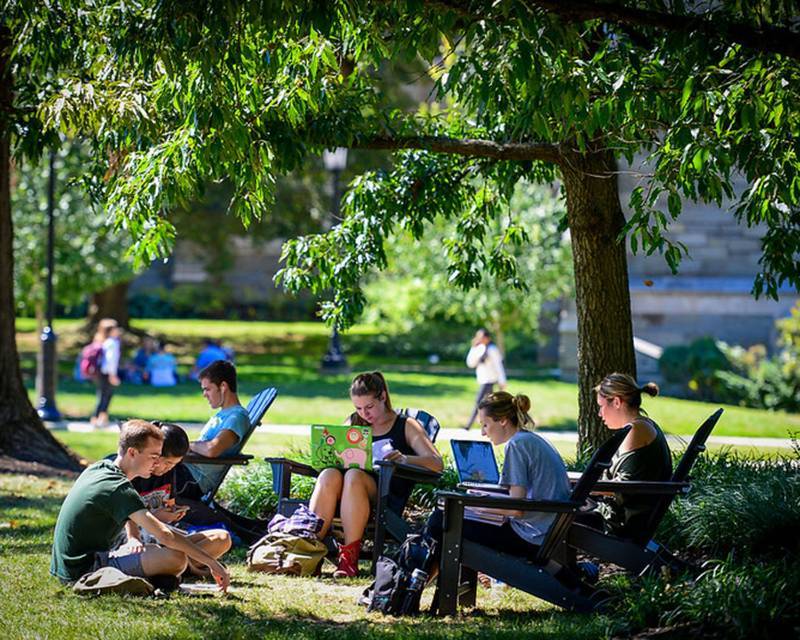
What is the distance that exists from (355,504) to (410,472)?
468mm

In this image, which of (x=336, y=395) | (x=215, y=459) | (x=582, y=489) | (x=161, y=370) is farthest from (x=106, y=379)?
(x=582, y=489)

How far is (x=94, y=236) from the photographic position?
25.6m

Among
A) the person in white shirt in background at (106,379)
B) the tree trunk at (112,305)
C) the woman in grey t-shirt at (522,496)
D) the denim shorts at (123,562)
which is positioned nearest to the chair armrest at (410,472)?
the woman in grey t-shirt at (522,496)

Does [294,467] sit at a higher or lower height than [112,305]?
lower

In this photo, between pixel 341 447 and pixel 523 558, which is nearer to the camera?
pixel 523 558

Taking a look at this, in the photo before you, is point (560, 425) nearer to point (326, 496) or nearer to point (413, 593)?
point (326, 496)

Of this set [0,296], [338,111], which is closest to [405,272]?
[0,296]

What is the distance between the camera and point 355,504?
813 cm

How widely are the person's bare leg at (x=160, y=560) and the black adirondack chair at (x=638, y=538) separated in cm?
223

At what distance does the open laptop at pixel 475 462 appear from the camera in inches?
297

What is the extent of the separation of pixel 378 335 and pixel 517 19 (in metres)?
30.6

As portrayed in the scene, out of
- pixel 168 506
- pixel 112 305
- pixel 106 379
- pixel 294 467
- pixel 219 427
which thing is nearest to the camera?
pixel 168 506

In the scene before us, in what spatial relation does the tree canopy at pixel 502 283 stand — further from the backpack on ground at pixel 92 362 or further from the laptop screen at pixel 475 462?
the laptop screen at pixel 475 462

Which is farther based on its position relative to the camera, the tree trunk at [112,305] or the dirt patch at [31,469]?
the tree trunk at [112,305]
